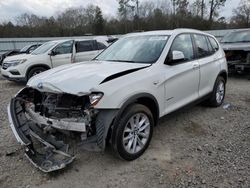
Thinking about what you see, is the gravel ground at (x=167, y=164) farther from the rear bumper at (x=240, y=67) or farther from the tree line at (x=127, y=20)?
the tree line at (x=127, y=20)

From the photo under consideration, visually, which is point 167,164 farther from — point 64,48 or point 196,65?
point 64,48

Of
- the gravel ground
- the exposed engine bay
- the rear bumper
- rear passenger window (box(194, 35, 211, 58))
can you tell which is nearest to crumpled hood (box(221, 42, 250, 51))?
the exposed engine bay

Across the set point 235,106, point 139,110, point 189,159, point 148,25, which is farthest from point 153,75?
point 148,25

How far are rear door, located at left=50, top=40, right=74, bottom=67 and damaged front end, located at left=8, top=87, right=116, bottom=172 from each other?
5.60 m

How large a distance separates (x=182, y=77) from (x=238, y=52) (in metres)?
5.80

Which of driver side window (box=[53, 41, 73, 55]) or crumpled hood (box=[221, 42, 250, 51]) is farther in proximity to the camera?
driver side window (box=[53, 41, 73, 55])

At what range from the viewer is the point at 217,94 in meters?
5.78

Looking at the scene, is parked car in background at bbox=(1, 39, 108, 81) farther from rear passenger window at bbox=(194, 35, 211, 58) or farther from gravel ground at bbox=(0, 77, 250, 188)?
rear passenger window at bbox=(194, 35, 211, 58)

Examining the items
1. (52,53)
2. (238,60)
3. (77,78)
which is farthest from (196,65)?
(52,53)

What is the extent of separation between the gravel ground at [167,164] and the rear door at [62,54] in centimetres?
484

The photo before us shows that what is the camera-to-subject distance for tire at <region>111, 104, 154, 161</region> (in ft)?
10.7

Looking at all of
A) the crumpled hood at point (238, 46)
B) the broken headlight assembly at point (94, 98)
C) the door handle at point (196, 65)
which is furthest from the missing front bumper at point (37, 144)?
the crumpled hood at point (238, 46)

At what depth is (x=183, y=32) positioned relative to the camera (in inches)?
188

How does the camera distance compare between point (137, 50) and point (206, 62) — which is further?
point (206, 62)
